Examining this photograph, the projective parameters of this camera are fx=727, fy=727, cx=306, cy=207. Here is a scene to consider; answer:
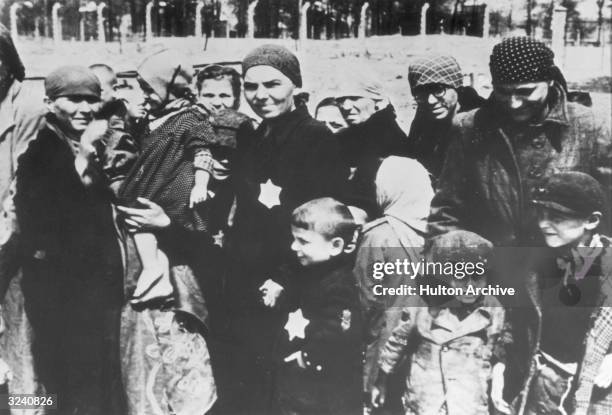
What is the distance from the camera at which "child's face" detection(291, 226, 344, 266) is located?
4336mm

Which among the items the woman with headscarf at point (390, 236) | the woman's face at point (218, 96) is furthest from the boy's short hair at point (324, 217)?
the woman's face at point (218, 96)

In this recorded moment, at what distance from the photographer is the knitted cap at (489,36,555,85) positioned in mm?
4359

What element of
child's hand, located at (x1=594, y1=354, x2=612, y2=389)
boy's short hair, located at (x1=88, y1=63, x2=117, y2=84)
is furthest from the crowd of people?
child's hand, located at (x1=594, y1=354, x2=612, y2=389)

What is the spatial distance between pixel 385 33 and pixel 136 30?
1537mm

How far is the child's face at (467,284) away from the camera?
438 centimetres

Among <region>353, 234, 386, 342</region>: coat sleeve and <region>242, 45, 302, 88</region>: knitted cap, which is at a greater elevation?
<region>242, 45, 302, 88</region>: knitted cap

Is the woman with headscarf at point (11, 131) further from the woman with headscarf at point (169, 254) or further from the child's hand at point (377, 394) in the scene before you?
the child's hand at point (377, 394)

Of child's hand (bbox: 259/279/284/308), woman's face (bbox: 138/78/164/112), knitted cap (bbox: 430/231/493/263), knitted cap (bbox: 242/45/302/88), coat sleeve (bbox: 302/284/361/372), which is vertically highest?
knitted cap (bbox: 242/45/302/88)

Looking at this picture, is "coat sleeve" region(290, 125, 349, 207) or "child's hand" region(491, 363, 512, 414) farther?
"child's hand" region(491, 363, 512, 414)

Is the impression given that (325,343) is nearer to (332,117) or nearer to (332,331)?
(332,331)

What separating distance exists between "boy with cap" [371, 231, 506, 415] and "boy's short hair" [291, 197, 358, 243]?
23.2 inches

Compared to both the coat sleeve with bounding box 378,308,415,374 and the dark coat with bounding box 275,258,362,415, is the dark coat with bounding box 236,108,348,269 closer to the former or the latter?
the dark coat with bounding box 275,258,362,415

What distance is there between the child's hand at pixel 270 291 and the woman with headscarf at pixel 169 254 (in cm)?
32

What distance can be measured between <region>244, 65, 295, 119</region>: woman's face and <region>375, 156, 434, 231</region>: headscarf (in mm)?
720
